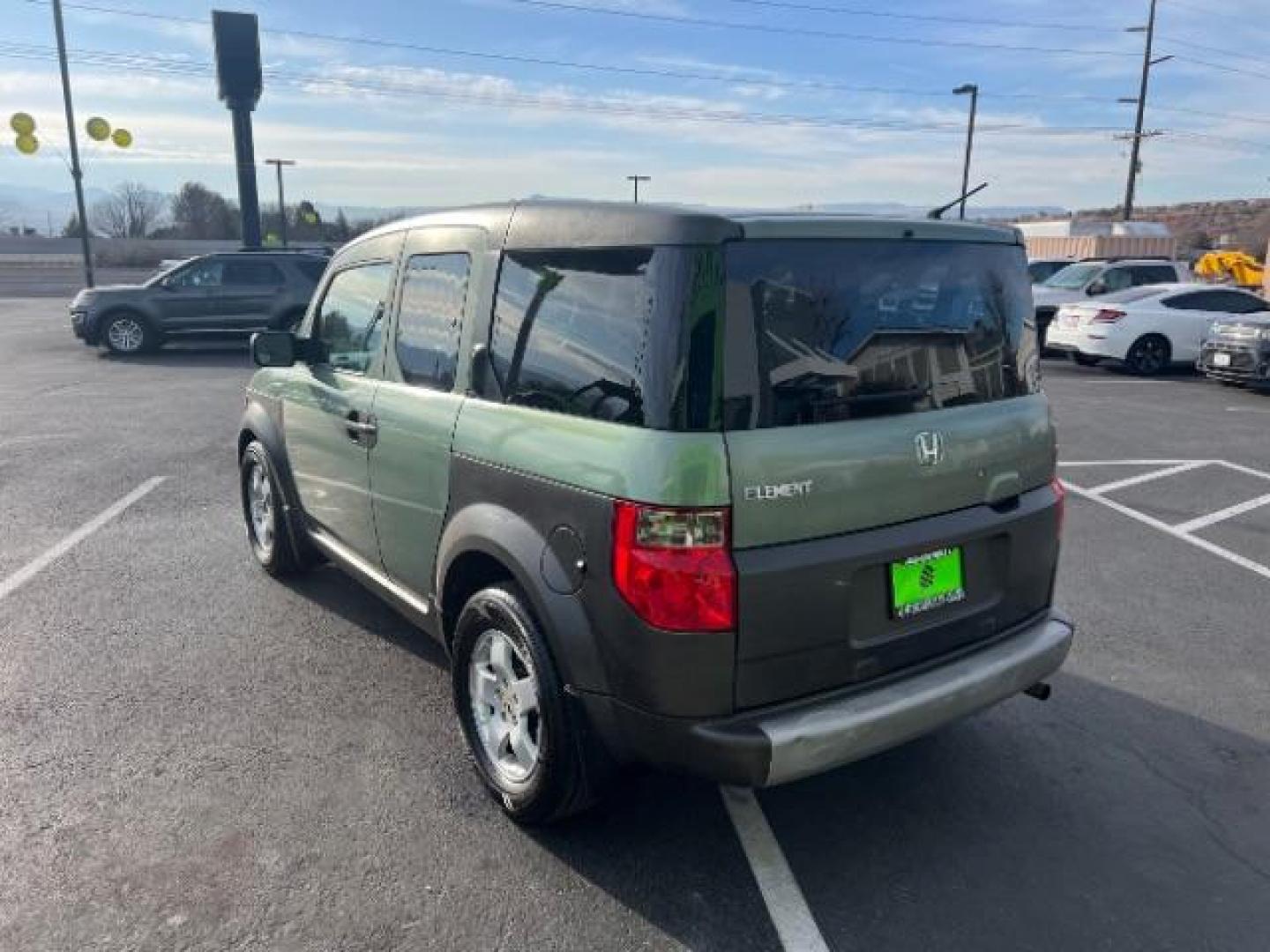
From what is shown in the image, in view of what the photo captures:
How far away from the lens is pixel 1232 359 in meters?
12.9

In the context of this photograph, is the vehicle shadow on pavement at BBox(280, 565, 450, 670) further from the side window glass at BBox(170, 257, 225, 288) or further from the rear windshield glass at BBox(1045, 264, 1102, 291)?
the rear windshield glass at BBox(1045, 264, 1102, 291)

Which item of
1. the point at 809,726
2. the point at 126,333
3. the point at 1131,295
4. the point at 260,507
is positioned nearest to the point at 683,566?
the point at 809,726

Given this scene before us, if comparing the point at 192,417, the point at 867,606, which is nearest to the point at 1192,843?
the point at 867,606

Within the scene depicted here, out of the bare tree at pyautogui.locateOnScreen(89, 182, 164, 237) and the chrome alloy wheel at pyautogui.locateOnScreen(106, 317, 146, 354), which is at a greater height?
the bare tree at pyautogui.locateOnScreen(89, 182, 164, 237)

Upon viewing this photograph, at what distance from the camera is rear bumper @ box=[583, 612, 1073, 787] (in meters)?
2.43

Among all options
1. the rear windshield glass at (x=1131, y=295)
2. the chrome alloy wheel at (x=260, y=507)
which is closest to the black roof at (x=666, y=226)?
the chrome alloy wheel at (x=260, y=507)

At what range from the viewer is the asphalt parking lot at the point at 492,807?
2582mm

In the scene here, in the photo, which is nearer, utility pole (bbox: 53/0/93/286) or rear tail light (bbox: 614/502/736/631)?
rear tail light (bbox: 614/502/736/631)

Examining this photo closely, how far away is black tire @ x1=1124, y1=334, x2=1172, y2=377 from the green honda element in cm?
1349

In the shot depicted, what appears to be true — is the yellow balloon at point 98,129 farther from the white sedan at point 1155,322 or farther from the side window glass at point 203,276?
the white sedan at point 1155,322

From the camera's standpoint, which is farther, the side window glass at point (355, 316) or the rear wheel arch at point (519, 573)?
the side window glass at point (355, 316)

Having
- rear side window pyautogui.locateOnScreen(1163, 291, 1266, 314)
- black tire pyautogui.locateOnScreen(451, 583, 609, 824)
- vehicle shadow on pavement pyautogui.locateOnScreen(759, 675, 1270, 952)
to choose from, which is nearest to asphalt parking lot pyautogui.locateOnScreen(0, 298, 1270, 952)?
vehicle shadow on pavement pyautogui.locateOnScreen(759, 675, 1270, 952)

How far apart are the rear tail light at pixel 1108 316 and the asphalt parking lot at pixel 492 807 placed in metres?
10.6

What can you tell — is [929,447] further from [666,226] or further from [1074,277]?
[1074,277]
